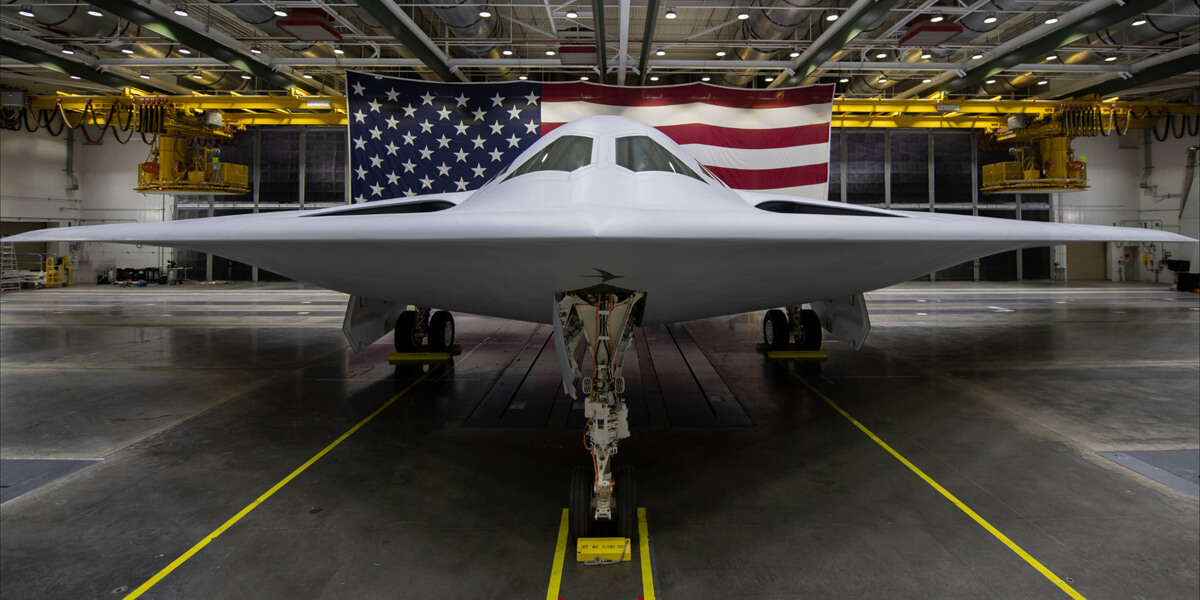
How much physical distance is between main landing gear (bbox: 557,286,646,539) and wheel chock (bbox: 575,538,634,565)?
0.35 ft

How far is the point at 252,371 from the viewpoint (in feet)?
31.8

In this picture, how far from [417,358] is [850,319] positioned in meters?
7.35

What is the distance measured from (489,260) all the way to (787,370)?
25.3 ft

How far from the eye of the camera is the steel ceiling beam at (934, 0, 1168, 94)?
42.3 feet

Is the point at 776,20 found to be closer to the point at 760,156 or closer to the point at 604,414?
the point at 760,156

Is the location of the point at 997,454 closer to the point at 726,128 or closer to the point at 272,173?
the point at 726,128

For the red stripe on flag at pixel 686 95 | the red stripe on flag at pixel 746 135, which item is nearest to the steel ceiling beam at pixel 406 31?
the red stripe on flag at pixel 686 95

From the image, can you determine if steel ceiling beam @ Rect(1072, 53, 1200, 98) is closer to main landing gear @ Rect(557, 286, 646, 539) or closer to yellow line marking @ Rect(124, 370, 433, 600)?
main landing gear @ Rect(557, 286, 646, 539)

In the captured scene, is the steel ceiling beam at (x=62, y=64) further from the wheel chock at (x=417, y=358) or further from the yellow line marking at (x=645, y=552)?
the yellow line marking at (x=645, y=552)

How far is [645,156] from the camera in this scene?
4.56 metres

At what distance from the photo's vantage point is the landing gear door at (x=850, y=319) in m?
7.49

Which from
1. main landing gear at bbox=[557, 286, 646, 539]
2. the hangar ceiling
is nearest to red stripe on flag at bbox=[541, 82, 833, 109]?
the hangar ceiling

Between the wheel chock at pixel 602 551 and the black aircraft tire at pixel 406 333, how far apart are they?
24.7 ft

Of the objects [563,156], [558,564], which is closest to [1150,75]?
[563,156]
